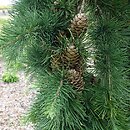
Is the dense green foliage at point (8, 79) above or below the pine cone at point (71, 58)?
above

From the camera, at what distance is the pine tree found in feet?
2.20

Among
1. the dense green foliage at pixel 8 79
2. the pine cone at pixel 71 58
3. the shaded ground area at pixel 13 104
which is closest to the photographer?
the pine cone at pixel 71 58

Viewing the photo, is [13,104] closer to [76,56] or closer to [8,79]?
[8,79]

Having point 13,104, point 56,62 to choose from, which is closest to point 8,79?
point 13,104

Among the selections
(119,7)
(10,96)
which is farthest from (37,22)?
(10,96)

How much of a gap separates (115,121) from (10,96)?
4.31m

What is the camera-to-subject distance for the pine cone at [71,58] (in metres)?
0.66

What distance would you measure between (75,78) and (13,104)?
407cm

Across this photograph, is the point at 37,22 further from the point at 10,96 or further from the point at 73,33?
the point at 10,96

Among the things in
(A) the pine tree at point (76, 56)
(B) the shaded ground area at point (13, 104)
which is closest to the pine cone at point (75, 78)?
(A) the pine tree at point (76, 56)

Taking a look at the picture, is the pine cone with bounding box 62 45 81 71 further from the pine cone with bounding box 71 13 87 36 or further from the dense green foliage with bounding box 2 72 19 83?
the dense green foliage with bounding box 2 72 19 83

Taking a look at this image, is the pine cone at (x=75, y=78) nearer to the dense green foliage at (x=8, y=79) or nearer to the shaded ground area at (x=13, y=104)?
the shaded ground area at (x=13, y=104)

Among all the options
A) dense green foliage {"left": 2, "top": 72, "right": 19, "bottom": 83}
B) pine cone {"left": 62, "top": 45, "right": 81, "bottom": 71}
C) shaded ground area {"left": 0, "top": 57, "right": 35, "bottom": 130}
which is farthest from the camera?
dense green foliage {"left": 2, "top": 72, "right": 19, "bottom": 83}

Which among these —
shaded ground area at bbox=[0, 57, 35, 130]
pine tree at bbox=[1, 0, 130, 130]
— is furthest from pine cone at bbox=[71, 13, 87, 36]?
shaded ground area at bbox=[0, 57, 35, 130]
